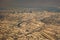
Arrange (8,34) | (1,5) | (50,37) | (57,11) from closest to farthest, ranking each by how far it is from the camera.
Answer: (50,37) < (8,34) < (57,11) < (1,5)

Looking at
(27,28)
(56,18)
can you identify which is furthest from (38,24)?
(56,18)

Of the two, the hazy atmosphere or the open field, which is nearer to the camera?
the open field

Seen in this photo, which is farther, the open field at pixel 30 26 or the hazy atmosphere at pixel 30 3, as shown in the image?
the hazy atmosphere at pixel 30 3

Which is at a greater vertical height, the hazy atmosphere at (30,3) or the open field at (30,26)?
the hazy atmosphere at (30,3)

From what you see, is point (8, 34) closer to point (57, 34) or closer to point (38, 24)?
point (38, 24)

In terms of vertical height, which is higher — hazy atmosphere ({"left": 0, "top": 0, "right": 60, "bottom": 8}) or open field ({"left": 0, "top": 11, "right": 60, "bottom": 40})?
hazy atmosphere ({"left": 0, "top": 0, "right": 60, "bottom": 8})

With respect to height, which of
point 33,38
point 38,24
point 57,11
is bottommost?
point 33,38

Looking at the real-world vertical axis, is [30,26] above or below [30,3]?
below

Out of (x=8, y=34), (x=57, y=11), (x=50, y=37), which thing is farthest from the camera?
(x=57, y=11)
